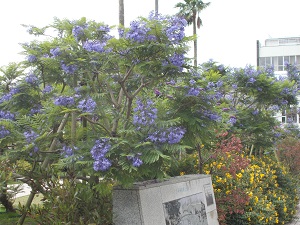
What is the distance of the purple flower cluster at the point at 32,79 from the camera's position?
6.66 metres

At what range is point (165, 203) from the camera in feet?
19.3

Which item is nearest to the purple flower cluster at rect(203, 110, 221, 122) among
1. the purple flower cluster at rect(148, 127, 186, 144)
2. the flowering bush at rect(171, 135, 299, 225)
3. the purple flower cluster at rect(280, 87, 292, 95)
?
the purple flower cluster at rect(148, 127, 186, 144)

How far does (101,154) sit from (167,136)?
2.80 ft

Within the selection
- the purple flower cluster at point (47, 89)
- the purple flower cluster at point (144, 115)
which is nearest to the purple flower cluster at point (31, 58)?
the purple flower cluster at point (47, 89)

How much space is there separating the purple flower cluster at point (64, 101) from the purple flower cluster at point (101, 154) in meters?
0.62

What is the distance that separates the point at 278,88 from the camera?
11.1 metres

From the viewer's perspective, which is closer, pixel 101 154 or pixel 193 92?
pixel 101 154

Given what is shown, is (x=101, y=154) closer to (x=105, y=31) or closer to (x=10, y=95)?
(x=105, y=31)

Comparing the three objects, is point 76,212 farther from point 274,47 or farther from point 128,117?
point 274,47

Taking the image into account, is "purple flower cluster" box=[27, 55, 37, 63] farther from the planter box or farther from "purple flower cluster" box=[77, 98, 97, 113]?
the planter box

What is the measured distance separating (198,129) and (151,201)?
1.22 meters

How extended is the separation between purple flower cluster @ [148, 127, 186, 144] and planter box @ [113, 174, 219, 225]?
0.88 meters

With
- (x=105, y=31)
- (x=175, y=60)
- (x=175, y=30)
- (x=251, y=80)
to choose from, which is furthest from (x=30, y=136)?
(x=251, y=80)

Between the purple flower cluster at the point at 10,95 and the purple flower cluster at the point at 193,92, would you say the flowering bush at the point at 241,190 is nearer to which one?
the purple flower cluster at the point at 193,92
